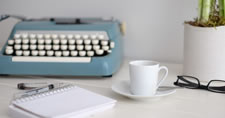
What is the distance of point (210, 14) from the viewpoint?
1144 millimetres

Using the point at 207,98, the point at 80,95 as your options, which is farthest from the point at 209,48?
the point at 80,95

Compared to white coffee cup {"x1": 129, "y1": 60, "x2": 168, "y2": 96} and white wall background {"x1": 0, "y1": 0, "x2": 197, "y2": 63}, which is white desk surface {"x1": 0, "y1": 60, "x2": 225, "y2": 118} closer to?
white coffee cup {"x1": 129, "y1": 60, "x2": 168, "y2": 96}

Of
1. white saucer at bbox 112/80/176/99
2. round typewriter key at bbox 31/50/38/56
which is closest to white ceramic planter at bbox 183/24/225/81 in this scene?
white saucer at bbox 112/80/176/99

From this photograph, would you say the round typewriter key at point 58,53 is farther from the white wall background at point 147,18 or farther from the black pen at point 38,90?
the white wall background at point 147,18

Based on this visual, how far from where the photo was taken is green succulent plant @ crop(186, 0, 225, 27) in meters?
1.09

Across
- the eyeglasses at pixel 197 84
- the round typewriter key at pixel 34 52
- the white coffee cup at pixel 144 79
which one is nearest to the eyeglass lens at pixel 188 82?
the eyeglasses at pixel 197 84

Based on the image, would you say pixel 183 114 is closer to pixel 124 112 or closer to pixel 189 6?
pixel 124 112

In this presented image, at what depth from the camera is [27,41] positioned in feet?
3.89

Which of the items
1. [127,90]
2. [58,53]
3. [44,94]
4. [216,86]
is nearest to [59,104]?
[44,94]

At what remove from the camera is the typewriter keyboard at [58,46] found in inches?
45.1

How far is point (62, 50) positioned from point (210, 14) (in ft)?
1.53

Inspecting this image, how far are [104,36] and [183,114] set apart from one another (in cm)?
44

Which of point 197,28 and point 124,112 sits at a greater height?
point 197,28

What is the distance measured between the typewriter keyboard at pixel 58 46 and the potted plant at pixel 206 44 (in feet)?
0.80
